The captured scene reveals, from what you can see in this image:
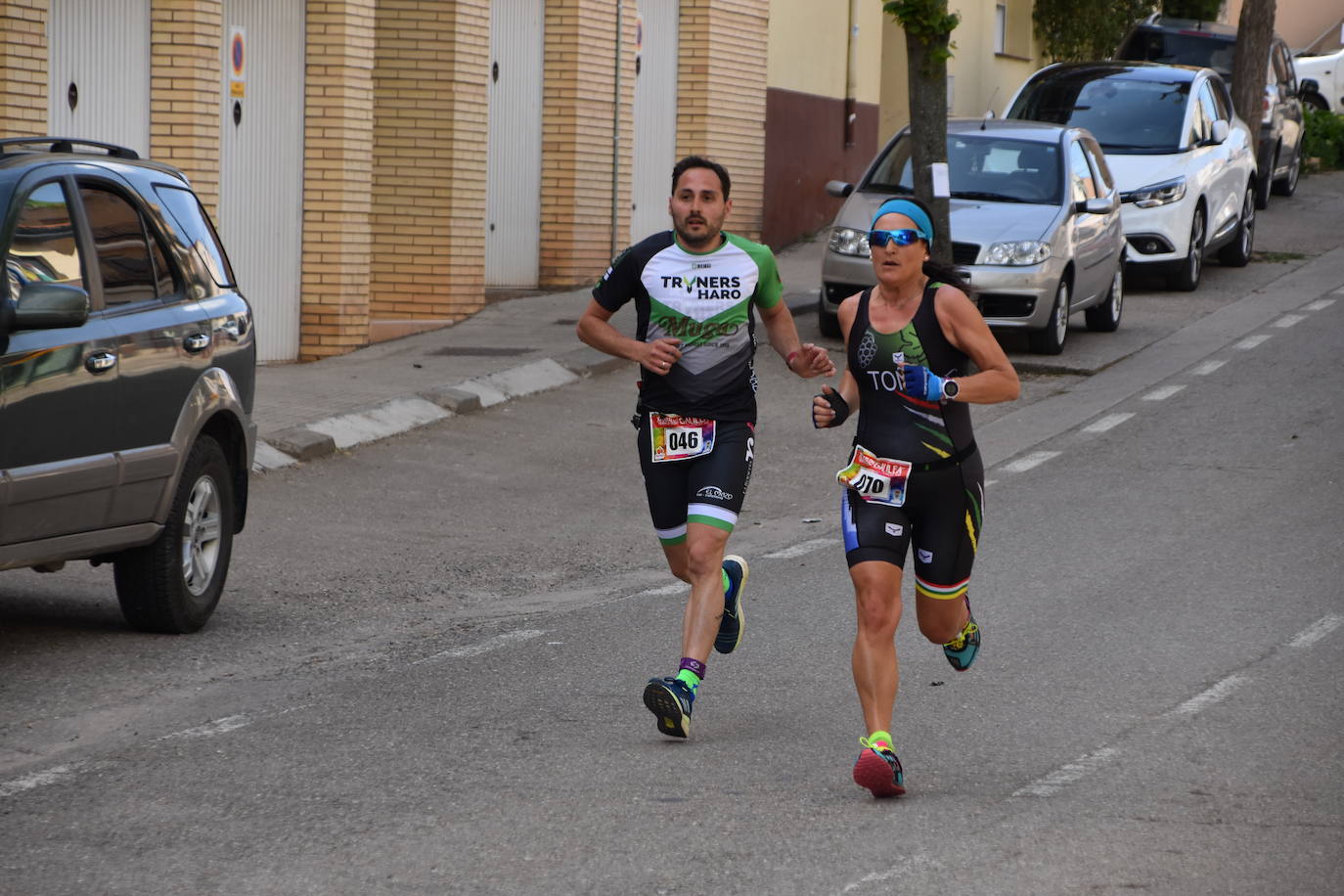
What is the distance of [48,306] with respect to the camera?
23.2 feet

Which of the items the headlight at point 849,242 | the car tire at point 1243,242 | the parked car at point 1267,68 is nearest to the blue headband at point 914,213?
the headlight at point 849,242

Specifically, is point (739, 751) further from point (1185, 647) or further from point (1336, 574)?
point (1336, 574)

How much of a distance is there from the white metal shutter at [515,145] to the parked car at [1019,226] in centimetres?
372

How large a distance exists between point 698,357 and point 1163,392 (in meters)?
9.17

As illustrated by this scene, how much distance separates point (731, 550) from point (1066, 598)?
216cm

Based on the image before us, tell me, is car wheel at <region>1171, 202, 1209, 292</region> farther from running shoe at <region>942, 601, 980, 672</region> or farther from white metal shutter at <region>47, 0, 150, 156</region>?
running shoe at <region>942, 601, 980, 672</region>

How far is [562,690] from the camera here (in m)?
7.39

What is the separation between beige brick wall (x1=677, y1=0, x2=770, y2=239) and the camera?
2300 cm

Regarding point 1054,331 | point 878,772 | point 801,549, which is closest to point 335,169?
point 1054,331

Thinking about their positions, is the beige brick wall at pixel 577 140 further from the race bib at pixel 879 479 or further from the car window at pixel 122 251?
the race bib at pixel 879 479

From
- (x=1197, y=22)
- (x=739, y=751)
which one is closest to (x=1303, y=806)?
(x=739, y=751)

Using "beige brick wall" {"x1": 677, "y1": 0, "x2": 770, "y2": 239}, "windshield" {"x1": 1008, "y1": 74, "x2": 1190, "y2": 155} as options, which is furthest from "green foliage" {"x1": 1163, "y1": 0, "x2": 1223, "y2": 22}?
"windshield" {"x1": 1008, "y1": 74, "x2": 1190, "y2": 155}

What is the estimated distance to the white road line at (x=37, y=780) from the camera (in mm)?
5945

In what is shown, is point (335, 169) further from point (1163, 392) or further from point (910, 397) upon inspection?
point (910, 397)
